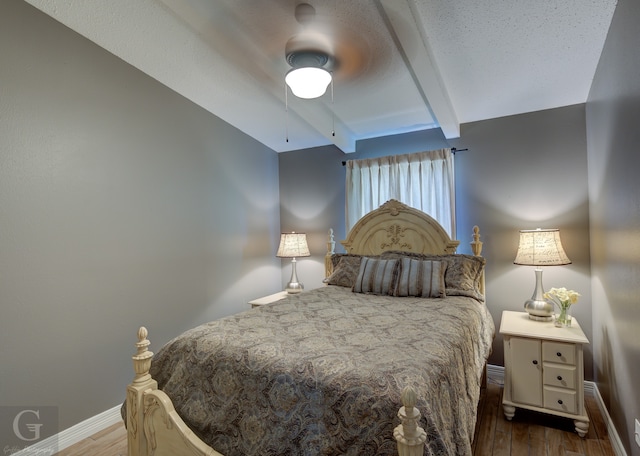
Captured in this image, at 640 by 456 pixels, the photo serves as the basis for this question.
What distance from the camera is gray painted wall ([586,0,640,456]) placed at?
4.82ft

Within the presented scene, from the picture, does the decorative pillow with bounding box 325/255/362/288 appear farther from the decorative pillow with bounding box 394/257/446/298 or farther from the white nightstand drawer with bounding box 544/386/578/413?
the white nightstand drawer with bounding box 544/386/578/413

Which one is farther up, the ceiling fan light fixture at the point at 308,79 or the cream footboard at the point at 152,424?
the ceiling fan light fixture at the point at 308,79

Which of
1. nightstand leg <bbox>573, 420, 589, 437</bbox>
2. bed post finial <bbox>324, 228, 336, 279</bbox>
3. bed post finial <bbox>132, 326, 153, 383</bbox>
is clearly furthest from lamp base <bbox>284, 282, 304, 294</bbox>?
nightstand leg <bbox>573, 420, 589, 437</bbox>

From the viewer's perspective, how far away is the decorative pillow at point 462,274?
257 cm

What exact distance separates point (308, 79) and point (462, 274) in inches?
76.2

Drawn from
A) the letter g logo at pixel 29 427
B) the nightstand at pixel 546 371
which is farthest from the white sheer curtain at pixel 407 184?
the letter g logo at pixel 29 427

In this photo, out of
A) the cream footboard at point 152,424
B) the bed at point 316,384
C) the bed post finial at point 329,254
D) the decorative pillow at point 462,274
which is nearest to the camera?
the bed at point 316,384

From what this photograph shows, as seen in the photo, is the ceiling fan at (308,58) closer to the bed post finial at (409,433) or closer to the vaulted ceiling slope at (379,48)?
the vaulted ceiling slope at (379,48)

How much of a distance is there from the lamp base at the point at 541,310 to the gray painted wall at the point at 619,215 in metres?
0.31

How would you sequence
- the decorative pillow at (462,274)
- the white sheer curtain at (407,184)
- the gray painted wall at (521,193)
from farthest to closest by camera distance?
the white sheer curtain at (407,184), the gray painted wall at (521,193), the decorative pillow at (462,274)

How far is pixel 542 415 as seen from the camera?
230 centimetres

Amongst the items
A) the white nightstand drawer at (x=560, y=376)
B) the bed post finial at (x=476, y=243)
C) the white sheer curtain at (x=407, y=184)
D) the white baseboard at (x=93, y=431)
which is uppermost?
the white sheer curtain at (x=407, y=184)

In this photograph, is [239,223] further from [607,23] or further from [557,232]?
[607,23]

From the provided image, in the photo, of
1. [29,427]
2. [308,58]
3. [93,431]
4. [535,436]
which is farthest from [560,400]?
[29,427]
